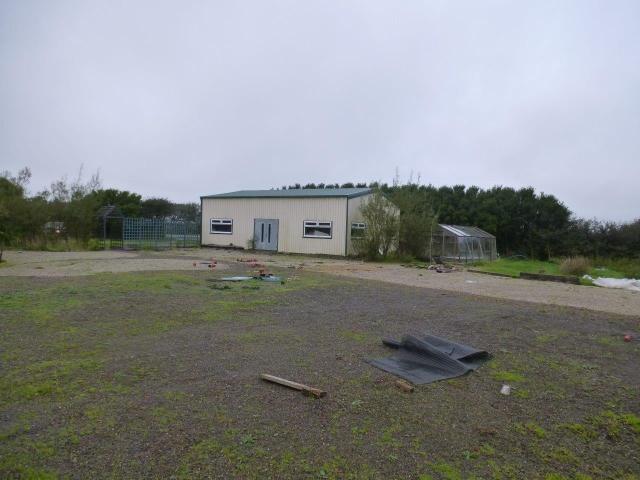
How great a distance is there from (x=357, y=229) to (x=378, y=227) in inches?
74.8

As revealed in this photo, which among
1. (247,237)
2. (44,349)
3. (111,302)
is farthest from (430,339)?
(247,237)

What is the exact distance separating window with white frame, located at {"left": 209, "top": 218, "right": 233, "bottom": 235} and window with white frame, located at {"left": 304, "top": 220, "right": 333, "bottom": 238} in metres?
5.75

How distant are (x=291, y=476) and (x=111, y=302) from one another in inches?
248

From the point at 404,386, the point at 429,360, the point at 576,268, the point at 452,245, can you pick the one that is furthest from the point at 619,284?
the point at 404,386

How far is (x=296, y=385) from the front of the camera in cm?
406

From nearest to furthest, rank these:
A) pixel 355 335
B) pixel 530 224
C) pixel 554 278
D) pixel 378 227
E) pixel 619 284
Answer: pixel 355 335
pixel 619 284
pixel 554 278
pixel 378 227
pixel 530 224

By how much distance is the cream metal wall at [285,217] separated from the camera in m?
24.2

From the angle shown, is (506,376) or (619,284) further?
(619,284)

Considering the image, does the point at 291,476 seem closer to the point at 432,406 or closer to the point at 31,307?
the point at 432,406

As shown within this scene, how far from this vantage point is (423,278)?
15.2 m

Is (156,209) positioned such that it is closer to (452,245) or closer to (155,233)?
(155,233)

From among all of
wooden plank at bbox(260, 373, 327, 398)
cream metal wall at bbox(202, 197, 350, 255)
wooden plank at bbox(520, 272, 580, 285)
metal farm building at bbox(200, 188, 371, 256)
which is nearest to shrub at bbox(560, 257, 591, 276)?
wooden plank at bbox(520, 272, 580, 285)

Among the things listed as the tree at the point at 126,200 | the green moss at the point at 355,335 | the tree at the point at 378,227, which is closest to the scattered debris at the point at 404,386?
the green moss at the point at 355,335

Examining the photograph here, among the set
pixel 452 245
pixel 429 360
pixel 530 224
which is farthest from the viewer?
pixel 530 224
